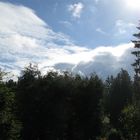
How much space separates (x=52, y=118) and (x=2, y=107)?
820 inches

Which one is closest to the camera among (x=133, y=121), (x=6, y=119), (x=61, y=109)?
(x=133, y=121)

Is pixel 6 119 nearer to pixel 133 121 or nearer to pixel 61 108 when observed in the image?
pixel 133 121

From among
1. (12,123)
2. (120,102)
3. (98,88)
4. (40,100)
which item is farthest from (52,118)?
(120,102)

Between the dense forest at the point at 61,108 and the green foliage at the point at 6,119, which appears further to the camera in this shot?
the dense forest at the point at 61,108

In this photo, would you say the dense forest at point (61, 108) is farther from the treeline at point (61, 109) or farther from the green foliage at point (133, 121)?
the green foliage at point (133, 121)

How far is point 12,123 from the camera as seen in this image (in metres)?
43.2

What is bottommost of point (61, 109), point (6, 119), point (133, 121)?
point (133, 121)

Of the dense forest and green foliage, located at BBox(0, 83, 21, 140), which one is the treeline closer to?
the dense forest

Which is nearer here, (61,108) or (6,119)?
(6,119)

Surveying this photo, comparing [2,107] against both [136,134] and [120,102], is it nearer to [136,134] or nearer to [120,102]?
[136,134]

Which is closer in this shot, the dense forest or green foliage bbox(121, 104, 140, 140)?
green foliage bbox(121, 104, 140, 140)

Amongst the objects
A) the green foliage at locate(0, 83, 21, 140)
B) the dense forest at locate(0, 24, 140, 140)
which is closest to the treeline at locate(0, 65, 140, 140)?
the dense forest at locate(0, 24, 140, 140)

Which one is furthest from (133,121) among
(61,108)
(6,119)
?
(61,108)

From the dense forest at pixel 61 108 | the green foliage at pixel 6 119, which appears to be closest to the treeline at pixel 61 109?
the dense forest at pixel 61 108
